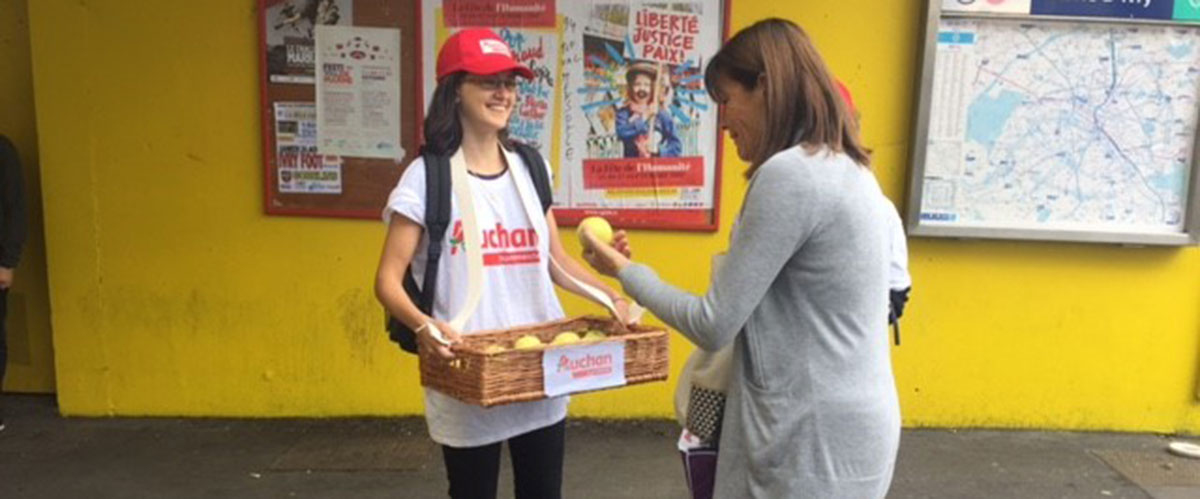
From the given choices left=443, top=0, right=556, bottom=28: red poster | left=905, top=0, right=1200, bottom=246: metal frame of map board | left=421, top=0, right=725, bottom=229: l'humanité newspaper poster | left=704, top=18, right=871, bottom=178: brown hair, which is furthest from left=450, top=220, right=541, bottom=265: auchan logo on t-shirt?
left=905, top=0, right=1200, bottom=246: metal frame of map board

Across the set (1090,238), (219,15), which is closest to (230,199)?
(219,15)

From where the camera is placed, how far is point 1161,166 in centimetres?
432

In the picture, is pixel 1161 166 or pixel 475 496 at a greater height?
pixel 1161 166

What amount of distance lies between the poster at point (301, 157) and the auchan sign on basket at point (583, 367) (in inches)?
104

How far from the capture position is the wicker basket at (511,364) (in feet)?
6.49

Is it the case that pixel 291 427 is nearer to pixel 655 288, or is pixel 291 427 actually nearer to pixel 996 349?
pixel 655 288

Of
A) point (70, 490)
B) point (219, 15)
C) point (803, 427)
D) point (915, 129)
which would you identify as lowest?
point (70, 490)

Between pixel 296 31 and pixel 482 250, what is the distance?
8.27 feet

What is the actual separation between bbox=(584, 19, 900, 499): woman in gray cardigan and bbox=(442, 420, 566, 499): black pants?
2.57 ft

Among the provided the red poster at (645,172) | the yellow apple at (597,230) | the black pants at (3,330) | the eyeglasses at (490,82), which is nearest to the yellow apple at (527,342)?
the yellow apple at (597,230)

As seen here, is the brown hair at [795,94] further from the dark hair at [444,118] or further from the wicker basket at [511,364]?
the dark hair at [444,118]

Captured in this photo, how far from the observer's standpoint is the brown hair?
66.4 inches

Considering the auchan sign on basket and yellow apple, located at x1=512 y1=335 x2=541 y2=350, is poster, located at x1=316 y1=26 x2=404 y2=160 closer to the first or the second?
yellow apple, located at x1=512 y1=335 x2=541 y2=350

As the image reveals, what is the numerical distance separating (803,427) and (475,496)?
1.07 meters
